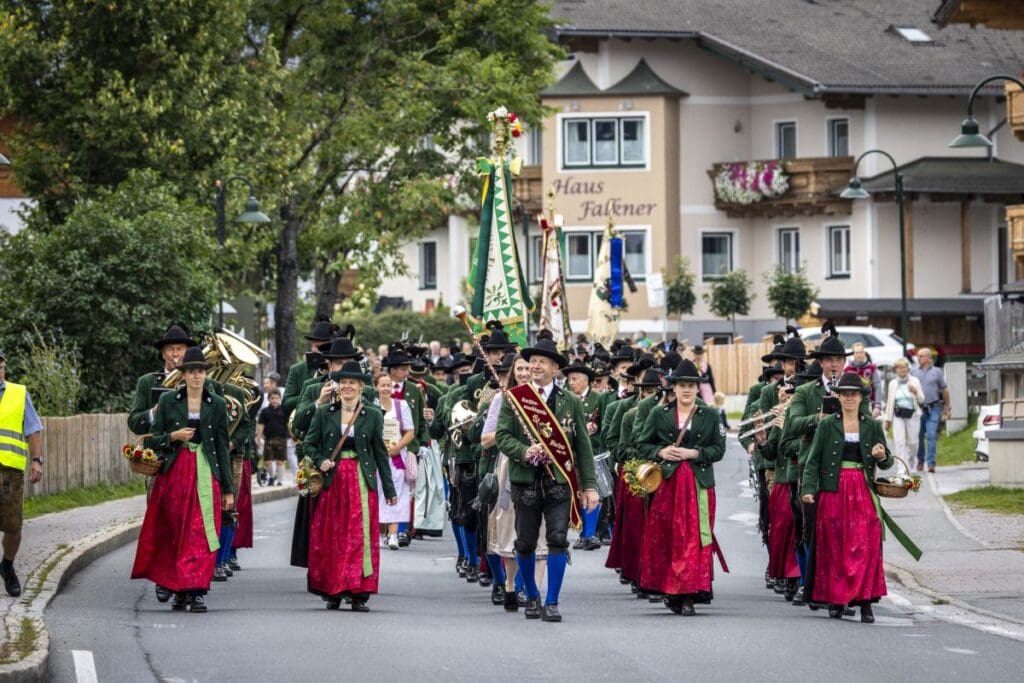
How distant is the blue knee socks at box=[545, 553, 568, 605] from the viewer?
14047 mm

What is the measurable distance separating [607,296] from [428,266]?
3694cm

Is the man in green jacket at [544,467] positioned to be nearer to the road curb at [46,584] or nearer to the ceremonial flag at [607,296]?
the road curb at [46,584]

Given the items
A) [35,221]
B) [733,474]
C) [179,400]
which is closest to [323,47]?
[35,221]

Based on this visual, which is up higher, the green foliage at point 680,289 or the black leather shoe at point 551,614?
the green foliage at point 680,289

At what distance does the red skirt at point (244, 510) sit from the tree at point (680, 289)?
1643 inches

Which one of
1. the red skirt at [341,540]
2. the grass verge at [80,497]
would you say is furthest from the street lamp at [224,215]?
the red skirt at [341,540]

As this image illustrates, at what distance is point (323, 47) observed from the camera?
44188 millimetres

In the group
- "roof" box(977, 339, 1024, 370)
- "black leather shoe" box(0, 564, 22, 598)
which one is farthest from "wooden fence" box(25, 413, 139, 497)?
"roof" box(977, 339, 1024, 370)

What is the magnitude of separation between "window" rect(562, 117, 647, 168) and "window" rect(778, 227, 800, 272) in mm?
4782

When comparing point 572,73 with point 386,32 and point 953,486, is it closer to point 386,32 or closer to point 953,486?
point 386,32

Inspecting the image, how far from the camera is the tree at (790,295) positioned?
57.6 metres

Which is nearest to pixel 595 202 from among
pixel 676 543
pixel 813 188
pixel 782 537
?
pixel 813 188

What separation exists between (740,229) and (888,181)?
6107mm

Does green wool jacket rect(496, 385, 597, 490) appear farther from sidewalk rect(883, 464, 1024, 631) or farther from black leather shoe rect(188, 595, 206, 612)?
sidewalk rect(883, 464, 1024, 631)
